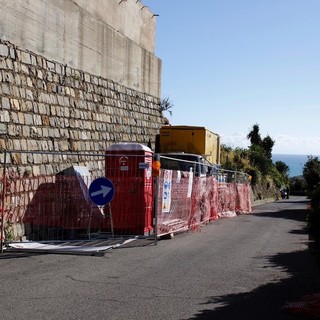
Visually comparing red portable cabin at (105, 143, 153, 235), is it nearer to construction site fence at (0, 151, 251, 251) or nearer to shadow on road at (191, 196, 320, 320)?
construction site fence at (0, 151, 251, 251)

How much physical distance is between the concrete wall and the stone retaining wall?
356 mm

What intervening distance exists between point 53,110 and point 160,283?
301 inches

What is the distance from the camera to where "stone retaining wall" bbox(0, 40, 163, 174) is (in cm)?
1241

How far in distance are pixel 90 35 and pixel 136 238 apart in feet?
24.4

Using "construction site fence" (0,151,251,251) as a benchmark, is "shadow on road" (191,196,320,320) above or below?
below

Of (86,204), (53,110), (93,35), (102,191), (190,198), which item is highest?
(93,35)

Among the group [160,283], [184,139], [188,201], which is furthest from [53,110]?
[184,139]

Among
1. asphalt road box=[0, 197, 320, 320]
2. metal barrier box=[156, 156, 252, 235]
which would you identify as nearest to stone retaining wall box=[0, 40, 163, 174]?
metal barrier box=[156, 156, 252, 235]

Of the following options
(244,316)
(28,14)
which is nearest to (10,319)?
(244,316)

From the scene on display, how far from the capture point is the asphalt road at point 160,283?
6.66 m

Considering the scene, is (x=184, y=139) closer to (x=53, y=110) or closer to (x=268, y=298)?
(x=53, y=110)

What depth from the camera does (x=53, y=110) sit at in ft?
47.6

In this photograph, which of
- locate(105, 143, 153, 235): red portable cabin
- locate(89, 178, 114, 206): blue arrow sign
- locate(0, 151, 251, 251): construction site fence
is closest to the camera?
locate(89, 178, 114, 206): blue arrow sign

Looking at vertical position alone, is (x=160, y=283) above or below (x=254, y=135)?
below
